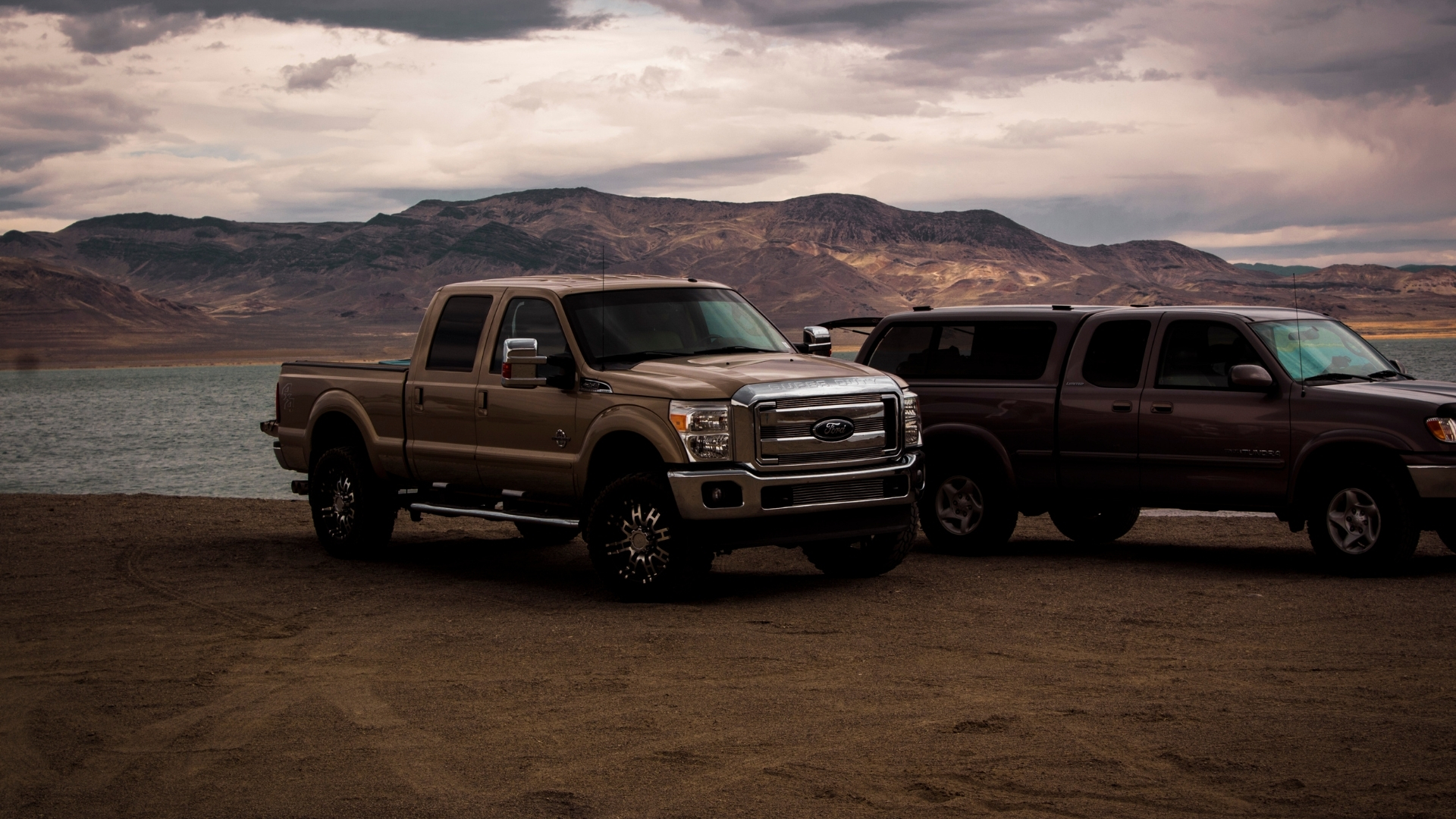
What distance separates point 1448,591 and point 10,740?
8994 millimetres

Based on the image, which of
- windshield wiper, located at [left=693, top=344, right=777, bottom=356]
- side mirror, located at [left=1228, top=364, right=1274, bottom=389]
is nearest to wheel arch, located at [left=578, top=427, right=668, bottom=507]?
windshield wiper, located at [left=693, top=344, right=777, bottom=356]

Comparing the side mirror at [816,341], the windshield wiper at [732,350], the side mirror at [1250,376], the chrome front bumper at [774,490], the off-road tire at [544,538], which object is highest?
the side mirror at [816,341]

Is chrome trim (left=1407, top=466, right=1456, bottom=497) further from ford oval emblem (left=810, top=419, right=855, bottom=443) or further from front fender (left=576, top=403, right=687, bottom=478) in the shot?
front fender (left=576, top=403, right=687, bottom=478)

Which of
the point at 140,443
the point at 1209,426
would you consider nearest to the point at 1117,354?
the point at 1209,426

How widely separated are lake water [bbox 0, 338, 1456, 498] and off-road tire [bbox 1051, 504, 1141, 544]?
2097 centimetres

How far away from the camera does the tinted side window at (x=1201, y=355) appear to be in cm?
1162

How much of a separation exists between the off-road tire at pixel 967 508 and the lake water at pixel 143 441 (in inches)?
829

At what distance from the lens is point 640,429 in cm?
1002

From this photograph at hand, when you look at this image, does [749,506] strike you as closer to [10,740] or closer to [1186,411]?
[1186,411]

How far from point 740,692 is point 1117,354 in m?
5.85

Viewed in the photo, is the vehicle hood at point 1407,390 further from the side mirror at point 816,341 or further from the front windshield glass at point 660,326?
the front windshield glass at point 660,326

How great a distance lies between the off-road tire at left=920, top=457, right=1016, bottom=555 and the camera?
12.6 meters

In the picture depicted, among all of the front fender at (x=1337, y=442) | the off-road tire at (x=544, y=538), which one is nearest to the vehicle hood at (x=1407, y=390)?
the front fender at (x=1337, y=442)

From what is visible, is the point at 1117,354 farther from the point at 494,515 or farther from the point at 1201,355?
the point at 494,515
